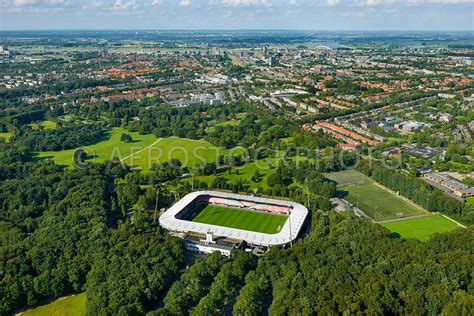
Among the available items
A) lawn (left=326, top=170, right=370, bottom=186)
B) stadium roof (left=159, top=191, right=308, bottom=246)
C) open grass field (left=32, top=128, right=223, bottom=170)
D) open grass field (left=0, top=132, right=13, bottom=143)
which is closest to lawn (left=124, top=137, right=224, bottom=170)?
open grass field (left=32, top=128, right=223, bottom=170)

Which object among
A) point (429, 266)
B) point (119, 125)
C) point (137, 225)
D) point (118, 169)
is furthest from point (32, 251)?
point (119, 125)

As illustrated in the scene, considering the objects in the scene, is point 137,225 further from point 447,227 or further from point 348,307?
point 447,227

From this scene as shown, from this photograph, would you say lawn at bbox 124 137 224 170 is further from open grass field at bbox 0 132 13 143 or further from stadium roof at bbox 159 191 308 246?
open grass field at bbox 0 132 13 143

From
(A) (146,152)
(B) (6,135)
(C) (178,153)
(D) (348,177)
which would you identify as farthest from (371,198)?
(B) (6,135)

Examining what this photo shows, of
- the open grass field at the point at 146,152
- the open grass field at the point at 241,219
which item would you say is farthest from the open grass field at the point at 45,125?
the open grass field at the point at 241,219

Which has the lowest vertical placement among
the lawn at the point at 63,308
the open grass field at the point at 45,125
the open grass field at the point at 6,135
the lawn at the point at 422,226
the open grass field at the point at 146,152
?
the lawn at the point at 63,308

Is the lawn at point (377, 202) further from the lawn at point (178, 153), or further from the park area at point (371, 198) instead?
the lawn at point (178, 153)

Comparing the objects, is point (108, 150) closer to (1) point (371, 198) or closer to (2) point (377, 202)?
(1) point (371, 198)
